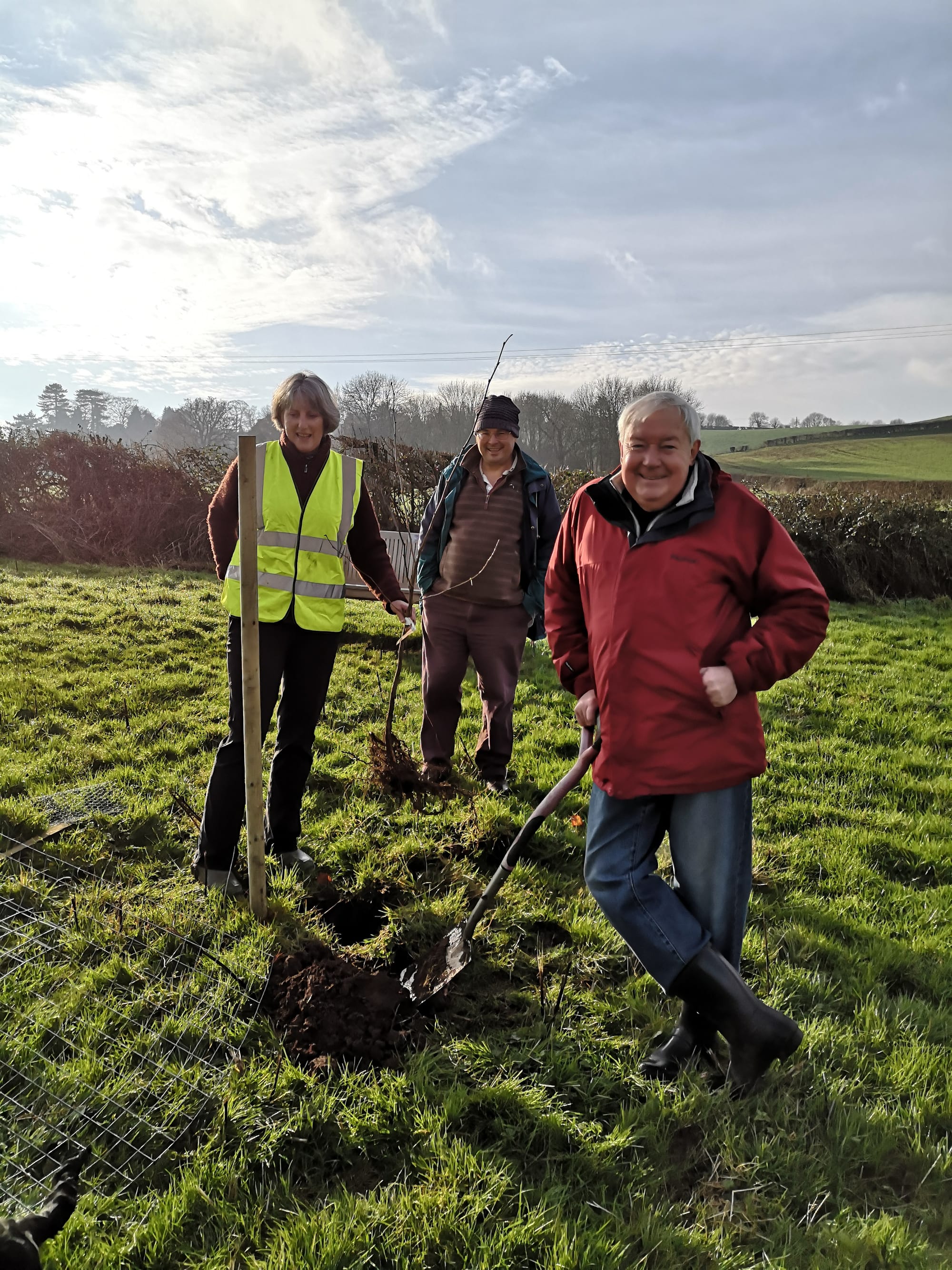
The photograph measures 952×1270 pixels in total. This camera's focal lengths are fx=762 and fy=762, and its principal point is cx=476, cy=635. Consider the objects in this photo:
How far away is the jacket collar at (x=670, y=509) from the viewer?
219 cm

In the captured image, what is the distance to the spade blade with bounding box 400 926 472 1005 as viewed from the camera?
291 cm

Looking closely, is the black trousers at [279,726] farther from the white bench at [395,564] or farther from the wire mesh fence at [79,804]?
the white bench at [395,564]

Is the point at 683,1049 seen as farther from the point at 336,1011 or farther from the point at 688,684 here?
the point at 688,684

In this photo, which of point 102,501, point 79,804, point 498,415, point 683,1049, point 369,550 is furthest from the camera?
point 102,501

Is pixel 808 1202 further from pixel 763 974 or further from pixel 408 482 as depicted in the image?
pixel 408 482

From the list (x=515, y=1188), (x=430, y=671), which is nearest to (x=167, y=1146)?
(x=515, y=1188)

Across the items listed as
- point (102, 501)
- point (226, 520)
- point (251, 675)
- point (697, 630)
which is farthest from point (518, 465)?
point (102, 501)

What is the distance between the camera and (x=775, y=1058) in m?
2.31

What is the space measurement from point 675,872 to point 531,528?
2.63 m

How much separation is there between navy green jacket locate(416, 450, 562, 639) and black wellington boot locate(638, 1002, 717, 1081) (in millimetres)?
2439

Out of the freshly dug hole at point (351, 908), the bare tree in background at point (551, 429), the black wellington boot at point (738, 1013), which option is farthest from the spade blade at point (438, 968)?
the bare tree in background at point (551, 429)

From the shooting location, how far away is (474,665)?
188 inches

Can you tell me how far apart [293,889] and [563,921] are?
1241 millimetres

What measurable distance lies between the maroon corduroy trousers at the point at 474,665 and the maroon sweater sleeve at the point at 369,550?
807mm
